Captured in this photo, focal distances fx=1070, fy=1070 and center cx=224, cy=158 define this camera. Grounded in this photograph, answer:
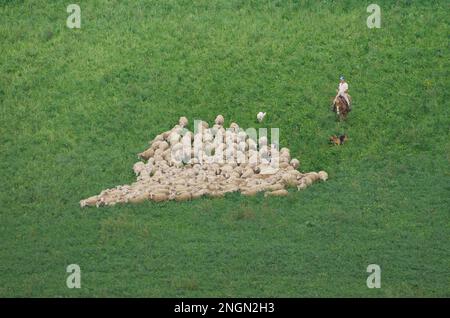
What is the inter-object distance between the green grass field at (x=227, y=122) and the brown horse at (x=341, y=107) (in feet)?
0.93

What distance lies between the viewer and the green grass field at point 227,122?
22969 millimetres

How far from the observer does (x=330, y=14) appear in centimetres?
3503

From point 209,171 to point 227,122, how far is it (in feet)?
10.5

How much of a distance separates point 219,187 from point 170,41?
348 inches

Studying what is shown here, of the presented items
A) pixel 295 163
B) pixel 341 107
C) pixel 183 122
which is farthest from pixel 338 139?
pixel 183 122

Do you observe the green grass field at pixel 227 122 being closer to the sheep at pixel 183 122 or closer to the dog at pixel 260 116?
the dog at pixel 260 116

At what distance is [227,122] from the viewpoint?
30.3 m

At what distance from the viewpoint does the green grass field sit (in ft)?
75.4

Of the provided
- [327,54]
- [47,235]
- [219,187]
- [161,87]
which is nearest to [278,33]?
[327,54]

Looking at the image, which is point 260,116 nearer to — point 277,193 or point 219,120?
point 219,120

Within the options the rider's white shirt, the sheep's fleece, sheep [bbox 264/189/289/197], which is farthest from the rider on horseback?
sheep [bbox 264/189/289/197]

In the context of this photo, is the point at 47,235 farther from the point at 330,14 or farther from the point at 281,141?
the point at 330,14

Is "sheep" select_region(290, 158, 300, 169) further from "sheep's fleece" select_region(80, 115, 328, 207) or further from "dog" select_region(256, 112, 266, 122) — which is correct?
"dog" select_region(256, 112, 266, 122)

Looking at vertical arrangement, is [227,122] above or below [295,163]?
above
